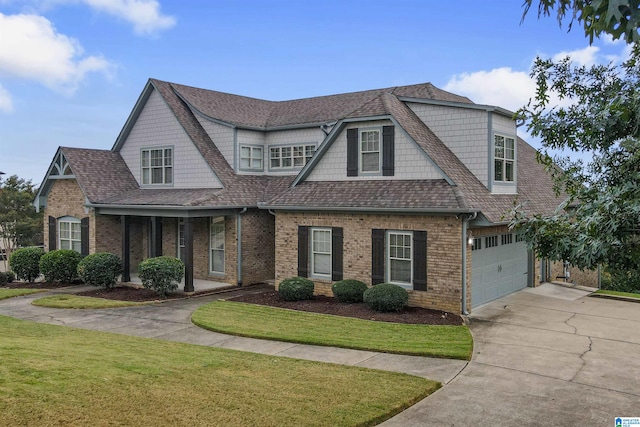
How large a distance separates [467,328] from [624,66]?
8.18 meters

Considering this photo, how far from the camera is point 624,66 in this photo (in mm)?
7355

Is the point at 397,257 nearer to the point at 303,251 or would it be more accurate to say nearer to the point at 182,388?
the point at 303,251

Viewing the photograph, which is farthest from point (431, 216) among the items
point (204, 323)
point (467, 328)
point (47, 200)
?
point (47, 200)

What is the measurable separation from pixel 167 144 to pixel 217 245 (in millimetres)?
5303

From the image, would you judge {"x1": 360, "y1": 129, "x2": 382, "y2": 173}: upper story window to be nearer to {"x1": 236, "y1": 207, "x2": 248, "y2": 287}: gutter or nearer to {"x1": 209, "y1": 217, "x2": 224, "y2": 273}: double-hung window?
{"x1": 236, "y1": 207, "x2": 248, "y2": 287}: gutter

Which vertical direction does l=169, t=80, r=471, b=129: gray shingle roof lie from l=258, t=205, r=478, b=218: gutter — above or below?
above

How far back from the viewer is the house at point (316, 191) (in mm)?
16312

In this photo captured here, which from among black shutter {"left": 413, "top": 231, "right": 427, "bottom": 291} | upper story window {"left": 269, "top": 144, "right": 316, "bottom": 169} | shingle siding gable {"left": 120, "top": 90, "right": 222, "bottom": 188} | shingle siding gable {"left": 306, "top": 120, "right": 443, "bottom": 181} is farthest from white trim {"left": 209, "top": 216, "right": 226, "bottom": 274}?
black shutter {"left": 413, "top": 231, "right": 427, "bottom": 291}

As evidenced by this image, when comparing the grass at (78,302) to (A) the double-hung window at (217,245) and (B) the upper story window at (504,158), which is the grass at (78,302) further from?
(B) the upper story window at (504,158)

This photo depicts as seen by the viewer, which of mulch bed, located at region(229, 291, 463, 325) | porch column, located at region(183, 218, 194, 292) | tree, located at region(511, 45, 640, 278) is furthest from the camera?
porch column, located at region(183, 218, 194, 292)

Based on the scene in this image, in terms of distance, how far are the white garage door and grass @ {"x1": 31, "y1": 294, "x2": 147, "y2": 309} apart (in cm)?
1098

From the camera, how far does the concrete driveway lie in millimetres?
8148

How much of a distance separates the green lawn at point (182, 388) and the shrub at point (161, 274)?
7.37m

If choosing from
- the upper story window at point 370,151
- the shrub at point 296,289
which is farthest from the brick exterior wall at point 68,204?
the upper story window at point 370,151
